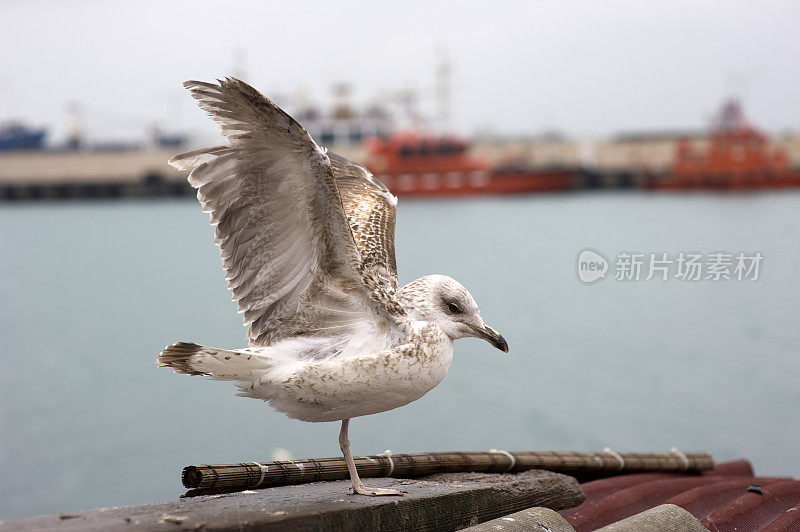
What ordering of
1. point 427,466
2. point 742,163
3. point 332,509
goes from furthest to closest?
point 742,163 < point 427,466 < point 332,509

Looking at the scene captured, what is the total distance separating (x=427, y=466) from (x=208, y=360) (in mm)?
1439

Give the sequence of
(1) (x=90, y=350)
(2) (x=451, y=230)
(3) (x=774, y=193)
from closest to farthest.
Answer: (1) (x=90, y=350)
(2) (x=451, y=230)
(3) (x=774, y=193)

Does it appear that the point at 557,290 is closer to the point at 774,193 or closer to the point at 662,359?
the point at 662,359

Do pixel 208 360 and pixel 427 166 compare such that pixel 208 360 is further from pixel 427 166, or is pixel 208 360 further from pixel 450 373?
pixel 427 166

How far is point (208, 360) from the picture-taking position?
328 centimetres

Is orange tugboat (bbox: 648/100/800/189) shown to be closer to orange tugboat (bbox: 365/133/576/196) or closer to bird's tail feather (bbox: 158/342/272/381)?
orange tugboat (bbox: 365/133/576/196)

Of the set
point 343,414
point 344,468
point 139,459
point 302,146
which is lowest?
point 139,459

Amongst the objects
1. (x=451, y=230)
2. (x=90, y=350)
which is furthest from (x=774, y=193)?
(x=90, y=350)

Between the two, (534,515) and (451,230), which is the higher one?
(534,515)

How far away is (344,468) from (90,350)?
24.9 meters

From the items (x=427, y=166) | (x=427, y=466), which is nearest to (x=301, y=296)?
(x=427, y=466)

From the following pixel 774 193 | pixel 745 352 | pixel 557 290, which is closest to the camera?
pixel 745 352

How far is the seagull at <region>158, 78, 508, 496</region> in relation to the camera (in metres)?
3.29

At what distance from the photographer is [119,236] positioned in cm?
6012
